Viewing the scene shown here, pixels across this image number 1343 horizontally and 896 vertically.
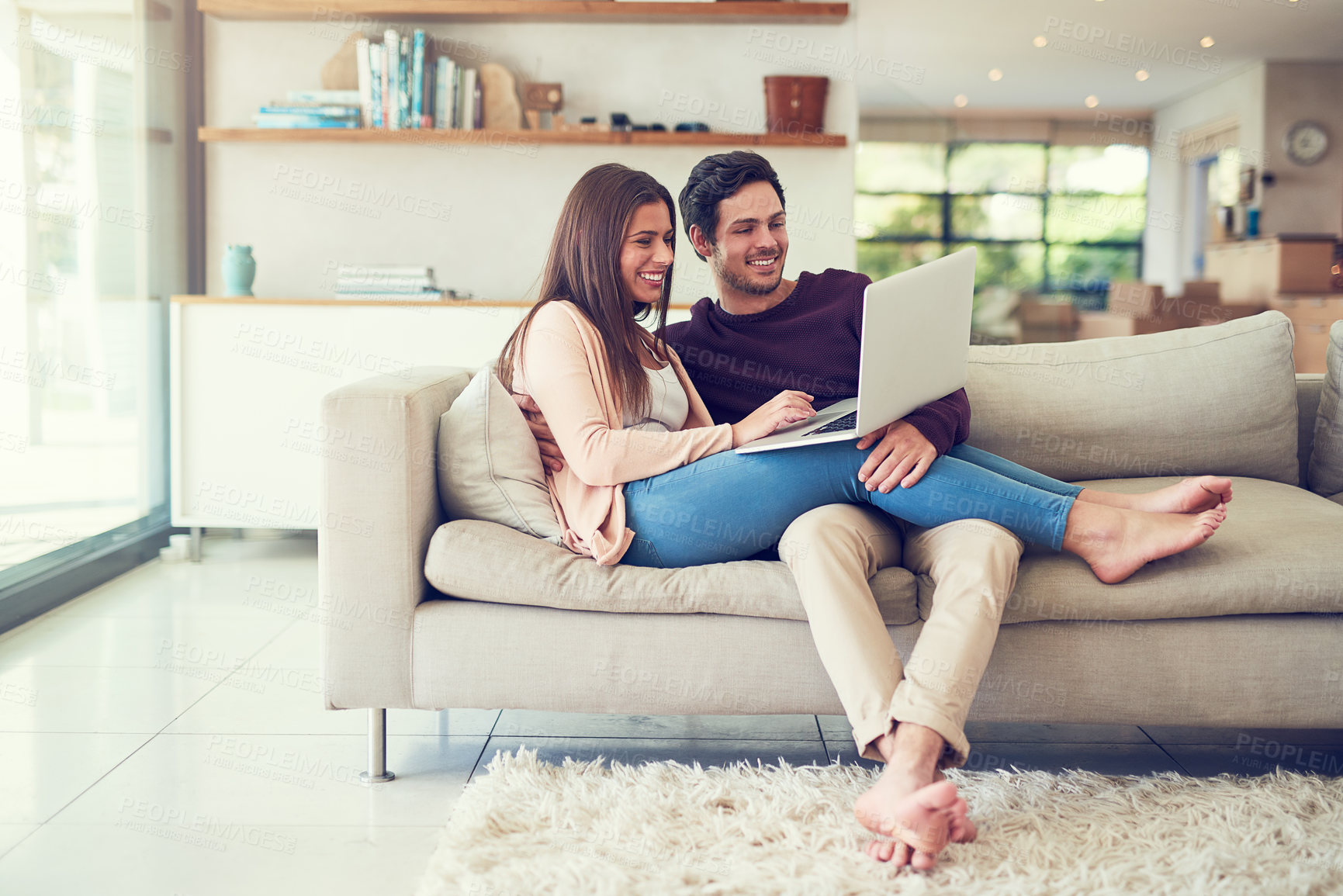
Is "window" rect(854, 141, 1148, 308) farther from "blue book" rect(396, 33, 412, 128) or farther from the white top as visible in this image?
the white top

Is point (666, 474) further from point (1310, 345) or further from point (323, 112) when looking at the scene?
point (1310, 345)

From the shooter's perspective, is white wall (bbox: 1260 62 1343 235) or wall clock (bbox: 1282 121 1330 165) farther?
wall clock (bbox: 1282 121 1330 165)

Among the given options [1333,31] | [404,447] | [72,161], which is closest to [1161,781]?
[404,447]

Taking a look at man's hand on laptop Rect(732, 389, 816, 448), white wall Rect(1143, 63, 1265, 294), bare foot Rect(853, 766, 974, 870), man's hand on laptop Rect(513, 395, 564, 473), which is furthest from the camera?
white wall Rect(1143, 63, 1265, 294)

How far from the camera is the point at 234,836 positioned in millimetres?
1571

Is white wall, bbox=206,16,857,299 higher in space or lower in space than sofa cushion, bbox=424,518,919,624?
higher

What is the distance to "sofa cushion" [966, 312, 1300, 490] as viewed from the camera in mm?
2205

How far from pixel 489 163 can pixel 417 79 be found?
0.37 meters

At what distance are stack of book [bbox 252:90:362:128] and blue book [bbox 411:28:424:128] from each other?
0.19m

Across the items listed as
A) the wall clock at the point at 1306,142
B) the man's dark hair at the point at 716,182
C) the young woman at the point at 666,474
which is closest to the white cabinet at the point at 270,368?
the man's dark hair at the point at 716,182

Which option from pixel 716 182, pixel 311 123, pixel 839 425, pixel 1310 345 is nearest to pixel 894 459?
pixel 839 425

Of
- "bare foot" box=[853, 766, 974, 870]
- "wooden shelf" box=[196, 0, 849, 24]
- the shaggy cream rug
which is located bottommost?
the shaggy cream rug

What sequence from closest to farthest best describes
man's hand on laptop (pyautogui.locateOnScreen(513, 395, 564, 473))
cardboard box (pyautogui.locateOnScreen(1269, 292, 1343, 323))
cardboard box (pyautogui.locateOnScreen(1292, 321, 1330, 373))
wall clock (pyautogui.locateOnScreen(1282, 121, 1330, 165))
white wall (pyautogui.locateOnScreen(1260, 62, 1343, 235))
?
man's hand on laptop (pyautogui.locateOnScreen(513, 395, 564, 473)) < cardboard box (pyautogui.locateOnScreen(1292, 321, 1330, 373)) < cardboard box (pyautogui.locateOnScreen(1269, 292, 1343, 323)) < white wall (pyautogui.locateOnScreen(1260, 62, 1343, 235)) < wall clock (pyautogui.locateOnScreen(1282, 121, 1330, 165))

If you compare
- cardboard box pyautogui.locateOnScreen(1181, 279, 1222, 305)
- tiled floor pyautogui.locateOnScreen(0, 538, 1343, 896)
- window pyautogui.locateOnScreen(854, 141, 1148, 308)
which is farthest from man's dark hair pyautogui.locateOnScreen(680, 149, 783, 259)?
window pyautogui.locateOnScreen(854, 141, 1148, 308)
